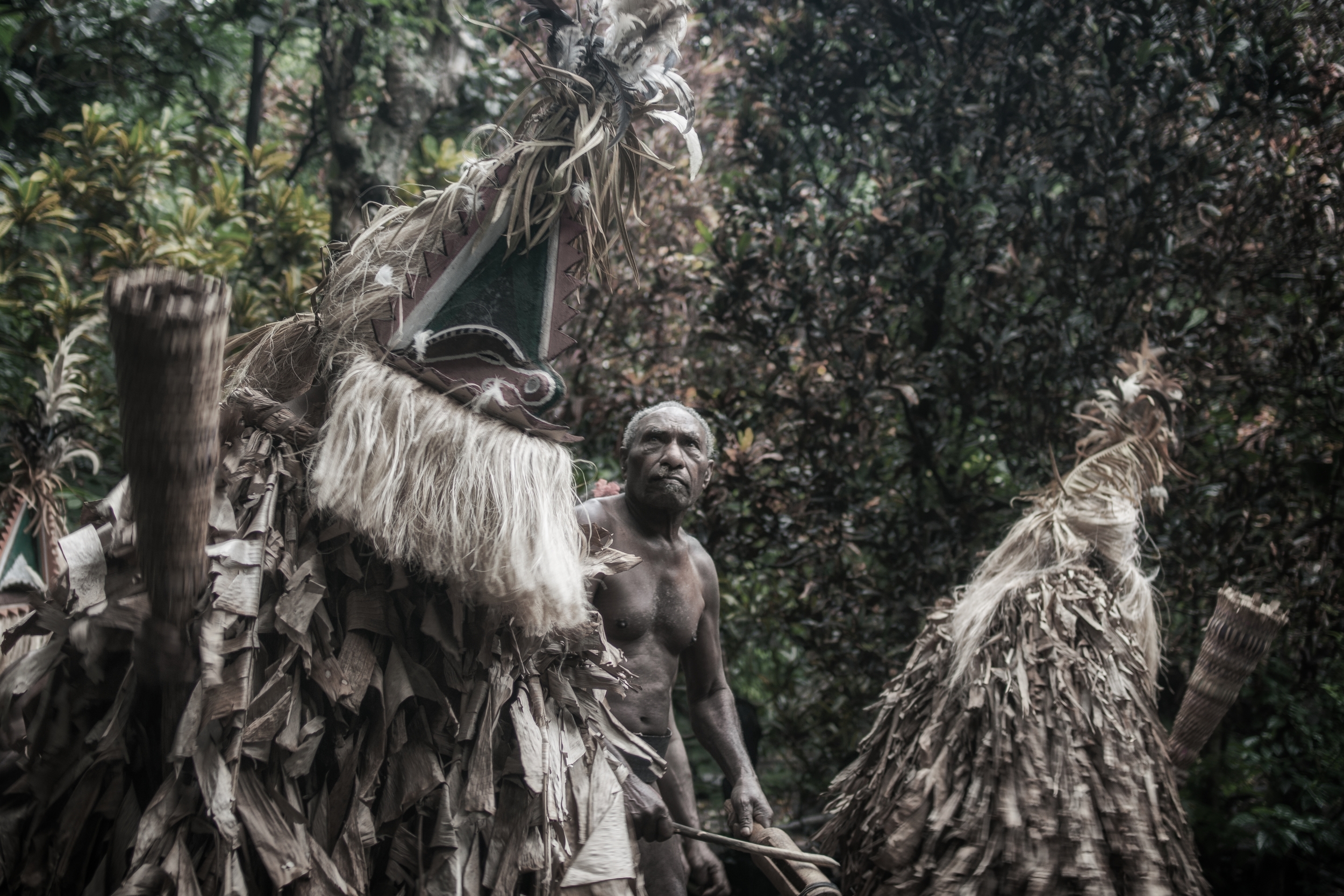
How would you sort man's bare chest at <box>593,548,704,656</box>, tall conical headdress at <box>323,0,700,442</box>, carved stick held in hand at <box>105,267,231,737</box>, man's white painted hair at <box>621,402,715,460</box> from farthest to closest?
man's white painted hair at <box>621,402,715,460</box> → man's bare chest at <box>593,548,704,656</box> → tall conical headdress at <box>323,0,700,442</box> → carved stick held in hand at <box>105,267,231,737</box>

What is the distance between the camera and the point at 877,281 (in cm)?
450

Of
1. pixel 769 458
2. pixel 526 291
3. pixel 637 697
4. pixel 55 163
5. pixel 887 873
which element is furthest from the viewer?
pixel 55 163

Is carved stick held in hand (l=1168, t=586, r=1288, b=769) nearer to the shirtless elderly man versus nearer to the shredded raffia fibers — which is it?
the shredded raffia fibers

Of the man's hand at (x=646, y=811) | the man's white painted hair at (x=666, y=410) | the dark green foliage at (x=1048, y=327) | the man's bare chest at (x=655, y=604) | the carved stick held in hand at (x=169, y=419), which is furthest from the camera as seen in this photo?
Result: the dark green foliage at (x=1048, y=327)

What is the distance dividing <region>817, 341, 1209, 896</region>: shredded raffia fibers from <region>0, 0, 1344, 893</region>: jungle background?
51cm

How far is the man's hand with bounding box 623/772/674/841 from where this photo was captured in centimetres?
222

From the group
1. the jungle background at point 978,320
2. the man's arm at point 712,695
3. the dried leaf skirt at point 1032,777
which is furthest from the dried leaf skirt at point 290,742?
the jungle background at point 978,320

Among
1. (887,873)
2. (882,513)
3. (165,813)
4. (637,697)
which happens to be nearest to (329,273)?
(165,813)

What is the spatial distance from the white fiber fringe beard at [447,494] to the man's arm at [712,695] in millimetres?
1269

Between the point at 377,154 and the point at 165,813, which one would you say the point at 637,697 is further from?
the point at 377,154

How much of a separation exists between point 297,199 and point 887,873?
166 inches

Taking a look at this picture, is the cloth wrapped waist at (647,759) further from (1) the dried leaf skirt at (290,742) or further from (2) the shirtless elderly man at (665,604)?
(1) the dried leaf skirt at (290,742)

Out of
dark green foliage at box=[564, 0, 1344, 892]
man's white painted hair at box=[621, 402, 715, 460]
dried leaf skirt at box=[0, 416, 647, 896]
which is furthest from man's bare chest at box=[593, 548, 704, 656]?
dark green foliage at box=[564, 0, 1344, 892]

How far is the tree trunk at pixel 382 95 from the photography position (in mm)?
5109
